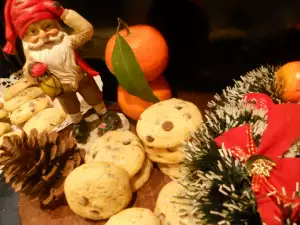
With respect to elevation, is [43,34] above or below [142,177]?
above

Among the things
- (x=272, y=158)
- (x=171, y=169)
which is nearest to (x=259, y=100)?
(x=272, y=158)

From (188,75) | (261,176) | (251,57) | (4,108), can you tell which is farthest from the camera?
(4,108)

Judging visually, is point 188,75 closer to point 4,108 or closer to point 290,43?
point 290,43

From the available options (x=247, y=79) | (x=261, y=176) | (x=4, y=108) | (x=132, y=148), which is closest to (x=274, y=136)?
(x=261, y=176)

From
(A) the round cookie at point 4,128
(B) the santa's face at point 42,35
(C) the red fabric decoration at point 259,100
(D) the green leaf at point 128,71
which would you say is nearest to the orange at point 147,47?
(D) the green leaf at point 128,71

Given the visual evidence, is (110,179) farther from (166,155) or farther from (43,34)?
(43,34)

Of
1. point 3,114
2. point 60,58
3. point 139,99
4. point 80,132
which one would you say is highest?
point 60,58

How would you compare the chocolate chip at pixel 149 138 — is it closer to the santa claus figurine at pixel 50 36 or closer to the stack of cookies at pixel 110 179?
the stack of cookies at pixel 110 179
